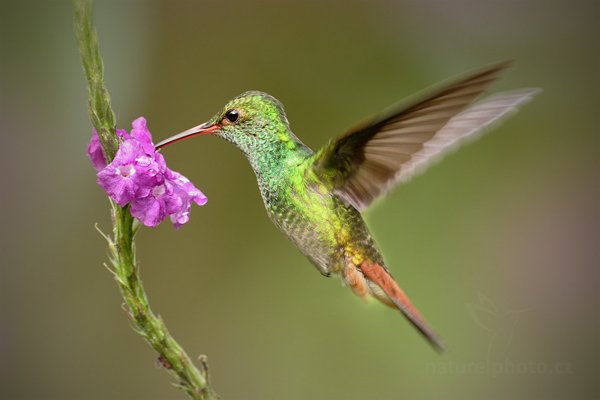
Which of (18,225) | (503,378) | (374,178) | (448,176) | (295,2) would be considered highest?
(295,2)

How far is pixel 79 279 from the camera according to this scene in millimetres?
4219

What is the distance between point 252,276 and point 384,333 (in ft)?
3.27

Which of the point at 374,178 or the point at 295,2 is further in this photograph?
the point at 295,2

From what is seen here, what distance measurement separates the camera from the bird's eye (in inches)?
53.4

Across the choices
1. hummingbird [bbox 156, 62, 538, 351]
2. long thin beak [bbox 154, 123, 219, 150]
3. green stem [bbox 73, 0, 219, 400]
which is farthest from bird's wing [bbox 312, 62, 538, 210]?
green stem [bbox 73, 0, 219, 400]

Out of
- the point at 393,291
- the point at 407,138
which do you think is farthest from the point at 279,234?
the point at 407,138

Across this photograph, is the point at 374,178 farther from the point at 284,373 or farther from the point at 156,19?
the point at 156,19

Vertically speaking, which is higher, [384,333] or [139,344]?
[139,344]

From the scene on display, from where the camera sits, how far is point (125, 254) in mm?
1329

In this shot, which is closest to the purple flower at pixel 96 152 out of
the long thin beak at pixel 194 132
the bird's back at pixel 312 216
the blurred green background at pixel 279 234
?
the long thin beak at pixel 194 132

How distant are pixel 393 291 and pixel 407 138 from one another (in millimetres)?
457

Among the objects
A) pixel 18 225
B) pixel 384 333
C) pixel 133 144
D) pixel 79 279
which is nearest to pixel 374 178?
pixel 133 144

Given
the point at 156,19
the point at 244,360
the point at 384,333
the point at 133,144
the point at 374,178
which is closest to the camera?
the point at 133,144

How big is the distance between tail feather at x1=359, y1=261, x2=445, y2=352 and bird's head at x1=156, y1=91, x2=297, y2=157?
442mm
